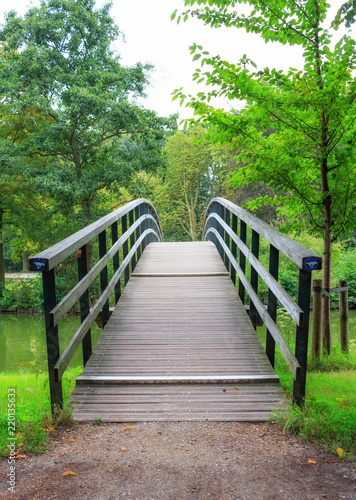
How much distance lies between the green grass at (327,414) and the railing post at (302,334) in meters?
0.11

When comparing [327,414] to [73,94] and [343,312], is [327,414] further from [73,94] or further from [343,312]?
[73,94]

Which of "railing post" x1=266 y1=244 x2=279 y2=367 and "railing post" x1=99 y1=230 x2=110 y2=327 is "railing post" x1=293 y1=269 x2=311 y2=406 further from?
"railing post" x1=99 y1=230 x2=110 y2=327

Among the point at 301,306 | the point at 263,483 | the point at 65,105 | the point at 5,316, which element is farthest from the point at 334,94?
the point at 5,316

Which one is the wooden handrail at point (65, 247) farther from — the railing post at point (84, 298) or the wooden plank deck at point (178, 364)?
the wooden plank deck at point (178, 364)

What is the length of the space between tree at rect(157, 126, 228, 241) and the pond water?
15.5 m

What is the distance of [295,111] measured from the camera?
11.7 feet

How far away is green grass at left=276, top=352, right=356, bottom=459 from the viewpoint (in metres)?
2.36

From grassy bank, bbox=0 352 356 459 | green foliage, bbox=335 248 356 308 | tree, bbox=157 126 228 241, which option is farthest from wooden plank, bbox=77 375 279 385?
tree, bbox=157 126 228 241

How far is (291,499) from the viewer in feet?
6.16

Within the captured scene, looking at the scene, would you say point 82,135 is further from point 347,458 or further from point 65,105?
point 347,458

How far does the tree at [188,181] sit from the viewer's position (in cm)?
3031

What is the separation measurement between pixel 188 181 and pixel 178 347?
1107 inches

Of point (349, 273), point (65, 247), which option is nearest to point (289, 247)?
point (65, 247)

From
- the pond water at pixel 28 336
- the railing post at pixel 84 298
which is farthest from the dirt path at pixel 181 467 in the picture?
the pond water at pixel 28 336
